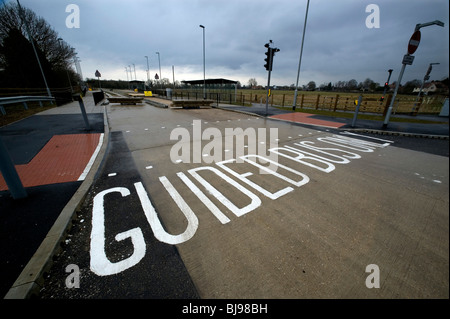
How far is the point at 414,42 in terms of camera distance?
883 cm

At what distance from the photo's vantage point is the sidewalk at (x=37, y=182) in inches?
99.3

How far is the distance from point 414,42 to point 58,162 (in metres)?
15.1

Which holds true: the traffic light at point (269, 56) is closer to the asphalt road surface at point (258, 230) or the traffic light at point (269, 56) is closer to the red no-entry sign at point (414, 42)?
the red no-entry sign at point (414, 42)

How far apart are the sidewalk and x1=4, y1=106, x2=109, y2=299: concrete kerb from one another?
0.13 meters

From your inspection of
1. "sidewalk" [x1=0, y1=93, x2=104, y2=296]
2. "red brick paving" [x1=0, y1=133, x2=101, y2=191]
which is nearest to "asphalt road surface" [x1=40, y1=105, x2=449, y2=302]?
"sidewalk" [x1=0, y1=93, x2=104, y2=296]

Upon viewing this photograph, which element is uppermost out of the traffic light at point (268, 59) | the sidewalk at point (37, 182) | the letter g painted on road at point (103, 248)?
the traffic light at point (268, 59)

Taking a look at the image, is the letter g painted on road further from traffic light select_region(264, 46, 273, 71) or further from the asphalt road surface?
traffic light select_region(264, 46, 273, 71)

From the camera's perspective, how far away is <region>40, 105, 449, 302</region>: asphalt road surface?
2.14 metres

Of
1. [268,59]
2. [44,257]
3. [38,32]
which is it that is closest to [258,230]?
[44,257]

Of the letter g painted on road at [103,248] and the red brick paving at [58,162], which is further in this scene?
the red brick paving at [58,162]

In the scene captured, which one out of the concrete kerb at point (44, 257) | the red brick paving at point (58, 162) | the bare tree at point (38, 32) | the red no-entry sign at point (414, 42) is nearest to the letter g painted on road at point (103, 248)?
the concrete kerb at point (44, 257)

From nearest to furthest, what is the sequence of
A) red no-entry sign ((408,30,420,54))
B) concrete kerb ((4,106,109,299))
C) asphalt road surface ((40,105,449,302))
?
concrete kerb ((4,106,109,299))
asphalt road surface ((40,105,449,302))
red no-entry sign ((408,30,420,54))

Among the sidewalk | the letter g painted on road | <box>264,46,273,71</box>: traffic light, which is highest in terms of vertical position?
<box>264,46,273,71</box>: traffic light

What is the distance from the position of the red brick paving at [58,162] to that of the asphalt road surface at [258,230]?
78 centimetres
